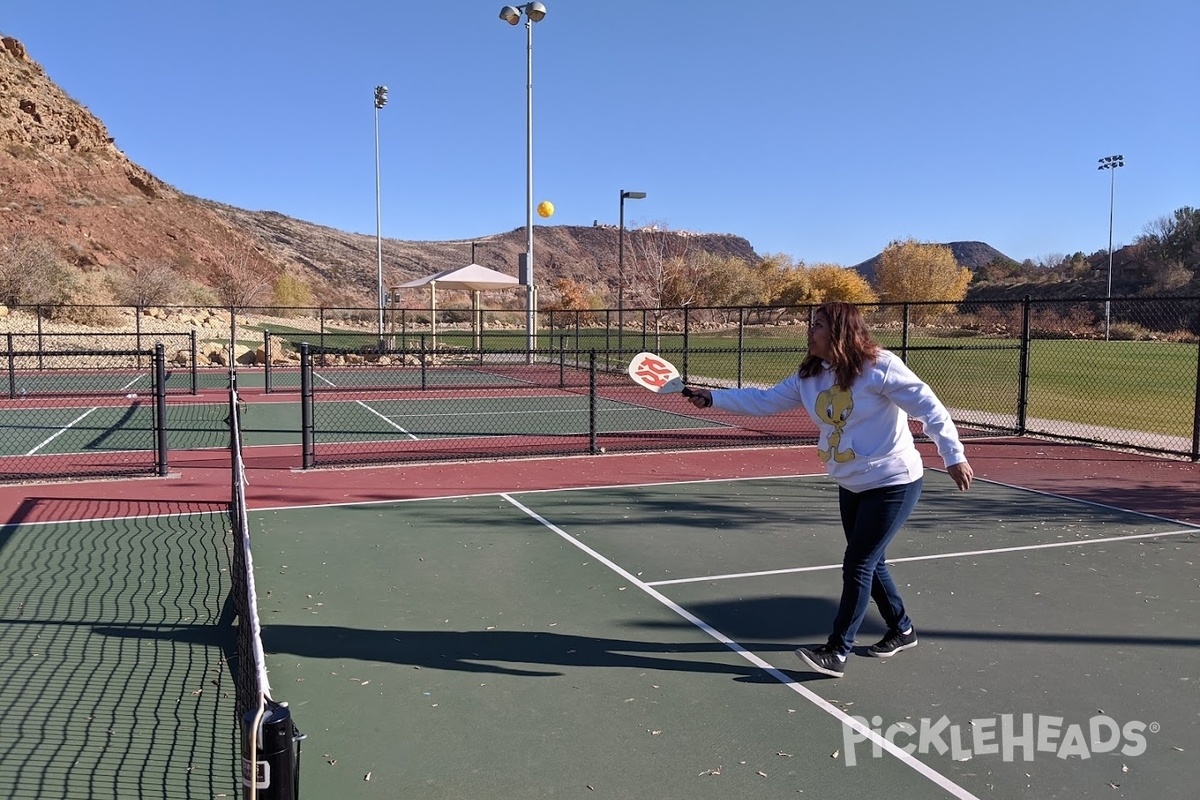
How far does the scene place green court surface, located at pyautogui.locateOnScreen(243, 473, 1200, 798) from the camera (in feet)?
12.5

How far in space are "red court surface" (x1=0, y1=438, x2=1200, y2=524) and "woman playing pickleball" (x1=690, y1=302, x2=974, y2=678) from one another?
5.54m

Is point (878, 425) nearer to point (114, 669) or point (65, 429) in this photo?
point (114, 669)

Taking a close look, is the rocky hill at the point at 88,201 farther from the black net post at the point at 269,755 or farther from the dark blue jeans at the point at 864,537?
the black net post at the point at 269,755

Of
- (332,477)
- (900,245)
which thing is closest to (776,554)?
(332,477)

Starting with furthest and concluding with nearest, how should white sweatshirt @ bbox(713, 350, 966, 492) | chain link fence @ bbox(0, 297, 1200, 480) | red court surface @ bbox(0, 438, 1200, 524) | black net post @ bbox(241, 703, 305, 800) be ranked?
chain link fence @ bbox(0, 297, 1200, 480), red court surface @ bbox(0, 438, 1200, 524), white sweatshirt @ bbox(713, 350, 966, 492), black net post @ bbox(241, 703, 305, 800)

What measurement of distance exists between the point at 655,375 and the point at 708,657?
1.63 meters

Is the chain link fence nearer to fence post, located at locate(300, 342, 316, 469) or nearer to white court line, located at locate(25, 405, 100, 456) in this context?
fence post, located at locate(300, 342, 316, 469)

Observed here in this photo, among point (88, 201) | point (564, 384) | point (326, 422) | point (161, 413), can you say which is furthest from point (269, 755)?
point (88, 201)

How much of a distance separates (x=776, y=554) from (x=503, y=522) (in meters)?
2.56

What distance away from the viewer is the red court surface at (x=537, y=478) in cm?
919

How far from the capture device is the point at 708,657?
5.06 m

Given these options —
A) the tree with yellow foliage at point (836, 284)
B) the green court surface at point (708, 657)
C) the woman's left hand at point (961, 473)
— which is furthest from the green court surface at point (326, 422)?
the tree with yellow foliage at point (836, 284)

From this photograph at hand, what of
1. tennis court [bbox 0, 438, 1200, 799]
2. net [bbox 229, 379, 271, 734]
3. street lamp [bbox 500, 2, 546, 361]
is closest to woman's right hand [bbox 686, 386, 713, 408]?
tennis court [bbox 0, 438, 1200, 799]

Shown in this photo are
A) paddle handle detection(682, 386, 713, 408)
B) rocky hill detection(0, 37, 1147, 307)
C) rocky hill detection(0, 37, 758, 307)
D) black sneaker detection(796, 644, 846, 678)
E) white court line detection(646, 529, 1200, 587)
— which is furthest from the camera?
rocky hill detection(0, 37, 758, 307)
